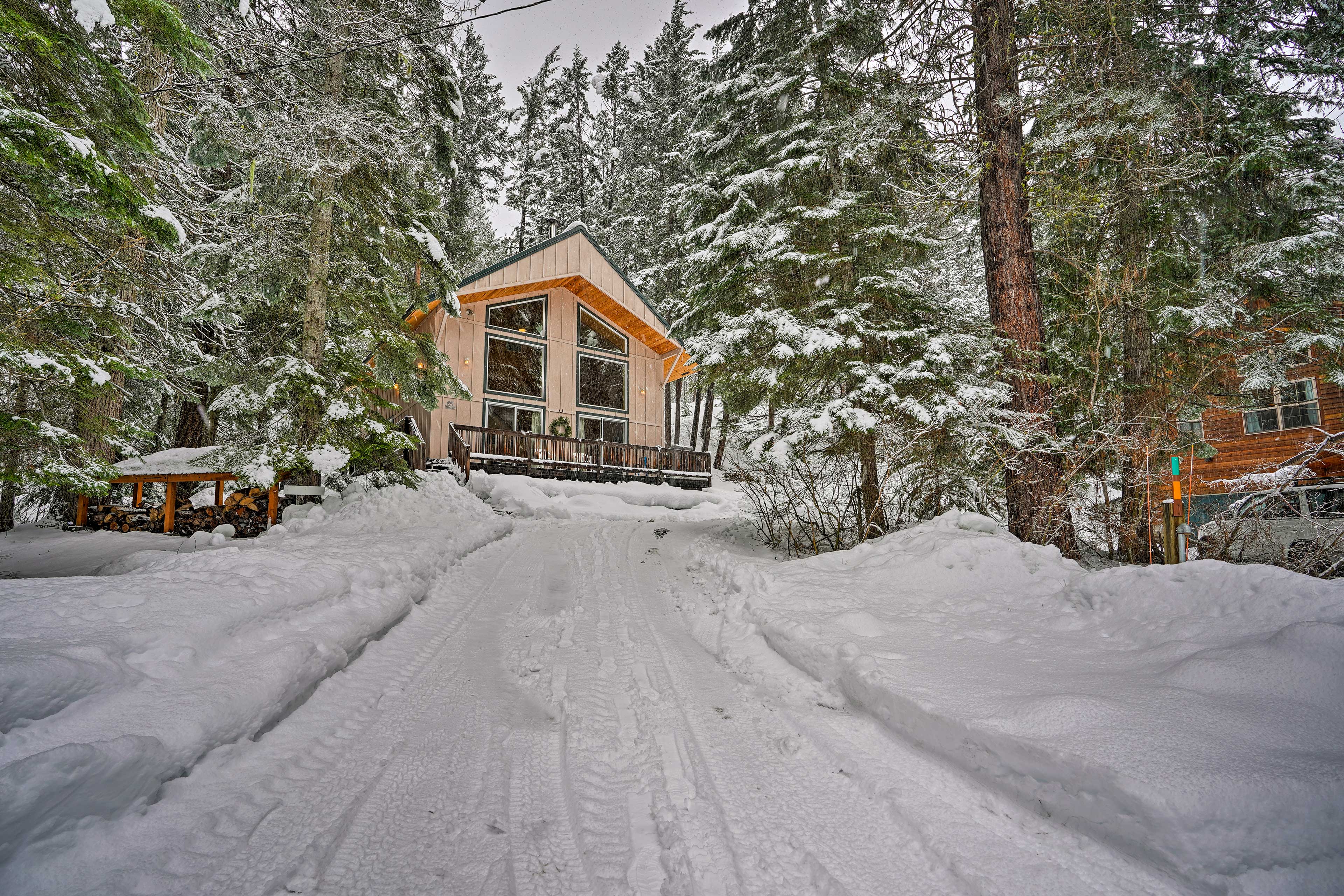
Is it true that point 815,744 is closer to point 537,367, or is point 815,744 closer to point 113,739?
point 113,739

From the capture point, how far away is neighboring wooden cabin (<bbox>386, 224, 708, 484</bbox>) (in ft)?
47.5

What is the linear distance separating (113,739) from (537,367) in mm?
15161

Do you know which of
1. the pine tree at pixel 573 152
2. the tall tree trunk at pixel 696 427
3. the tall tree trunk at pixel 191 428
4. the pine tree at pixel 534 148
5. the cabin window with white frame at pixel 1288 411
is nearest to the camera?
the cabin window with white frame at pixel 1288 411

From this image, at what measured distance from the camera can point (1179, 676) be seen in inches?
83.4

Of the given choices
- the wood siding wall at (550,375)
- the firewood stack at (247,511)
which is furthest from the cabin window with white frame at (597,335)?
the firewood stack at (247,511)

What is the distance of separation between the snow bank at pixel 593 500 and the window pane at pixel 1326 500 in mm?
8199

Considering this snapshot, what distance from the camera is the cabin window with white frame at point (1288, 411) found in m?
10.5

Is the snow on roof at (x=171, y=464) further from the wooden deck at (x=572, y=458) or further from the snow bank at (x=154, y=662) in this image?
the wooden deck at (x=572, y=458)

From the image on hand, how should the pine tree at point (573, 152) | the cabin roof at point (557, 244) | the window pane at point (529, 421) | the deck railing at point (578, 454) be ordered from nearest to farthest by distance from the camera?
the deck railing at point (578, 454) → the cabin roof at point (557, 244) → the window pane at point (529, 421) → the pine tree at point (573, 152)

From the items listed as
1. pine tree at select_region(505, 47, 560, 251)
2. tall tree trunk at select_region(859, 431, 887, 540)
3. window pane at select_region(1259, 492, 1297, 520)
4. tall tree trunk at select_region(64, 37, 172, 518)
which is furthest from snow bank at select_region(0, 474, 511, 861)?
pine tree at select_region(505, 47, 560, 251)

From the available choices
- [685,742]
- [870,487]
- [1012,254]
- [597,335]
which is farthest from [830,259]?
[597,335]

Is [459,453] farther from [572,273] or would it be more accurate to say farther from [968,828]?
[968,828]

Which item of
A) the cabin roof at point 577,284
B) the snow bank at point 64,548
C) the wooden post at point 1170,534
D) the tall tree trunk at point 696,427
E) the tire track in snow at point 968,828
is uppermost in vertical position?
the cabin roof at point 577,284

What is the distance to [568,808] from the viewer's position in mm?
1841
